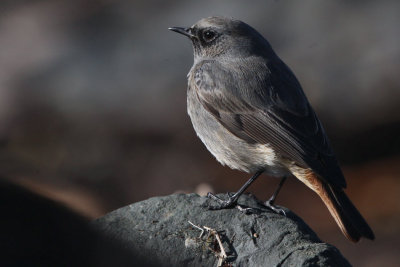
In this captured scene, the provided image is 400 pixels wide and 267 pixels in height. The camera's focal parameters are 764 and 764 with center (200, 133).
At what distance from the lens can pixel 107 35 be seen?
10969mm

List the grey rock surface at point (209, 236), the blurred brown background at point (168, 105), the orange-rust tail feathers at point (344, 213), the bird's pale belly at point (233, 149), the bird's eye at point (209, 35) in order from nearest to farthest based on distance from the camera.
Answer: the grey rock surface at point (209, 236)
the orange-rust tail feathers at point (344, 213)
the bird's pale belly at point (233, 149)
the bird's eye at point (209, 35)
the blurred brown background at point (168, 105)

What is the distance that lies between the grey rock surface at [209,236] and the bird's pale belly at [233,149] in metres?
0.51

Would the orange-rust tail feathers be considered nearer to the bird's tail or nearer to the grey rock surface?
the bird's tail

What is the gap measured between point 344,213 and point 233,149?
105cm

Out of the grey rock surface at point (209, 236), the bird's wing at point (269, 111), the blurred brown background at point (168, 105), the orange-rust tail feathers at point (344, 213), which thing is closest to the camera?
the grey rock surface at point (209, 236)

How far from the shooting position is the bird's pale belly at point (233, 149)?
240 inches

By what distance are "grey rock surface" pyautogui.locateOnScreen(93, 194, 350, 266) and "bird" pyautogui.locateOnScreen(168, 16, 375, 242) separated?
25 centimetres

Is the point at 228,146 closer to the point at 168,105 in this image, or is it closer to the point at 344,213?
the point at 344,213

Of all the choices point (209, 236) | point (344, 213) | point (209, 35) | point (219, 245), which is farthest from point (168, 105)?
point (219, 245)

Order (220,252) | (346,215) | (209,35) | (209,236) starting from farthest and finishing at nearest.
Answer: (209,35)
(346,215)
(209,236)
(220,252)

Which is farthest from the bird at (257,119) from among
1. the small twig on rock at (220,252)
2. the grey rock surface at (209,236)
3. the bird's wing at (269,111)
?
the small twig on rock at (220,252)

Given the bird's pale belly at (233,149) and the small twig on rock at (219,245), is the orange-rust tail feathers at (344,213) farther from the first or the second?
the small twig on rock at (219,245)

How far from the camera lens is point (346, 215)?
5750mm

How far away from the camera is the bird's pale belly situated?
6.09m
